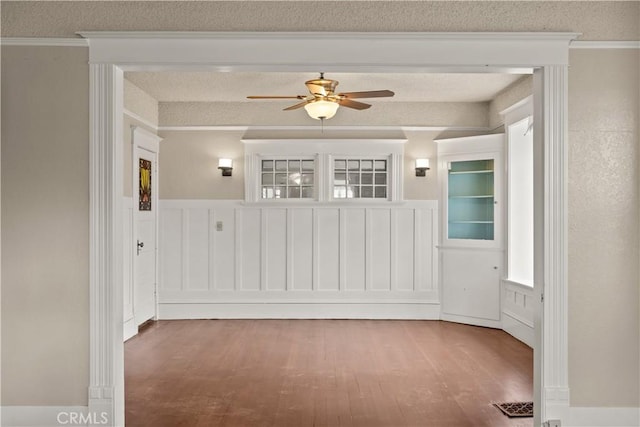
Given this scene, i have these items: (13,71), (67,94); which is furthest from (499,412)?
(13,71)

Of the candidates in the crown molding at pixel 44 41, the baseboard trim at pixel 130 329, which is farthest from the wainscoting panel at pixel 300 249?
the crown molding at pixel 44 41

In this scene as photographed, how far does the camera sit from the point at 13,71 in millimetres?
3385

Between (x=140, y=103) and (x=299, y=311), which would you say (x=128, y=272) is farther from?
(x=299, y=311)

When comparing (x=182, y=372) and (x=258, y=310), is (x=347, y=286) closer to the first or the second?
(x=258, y=310)

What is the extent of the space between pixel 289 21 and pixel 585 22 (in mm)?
1740

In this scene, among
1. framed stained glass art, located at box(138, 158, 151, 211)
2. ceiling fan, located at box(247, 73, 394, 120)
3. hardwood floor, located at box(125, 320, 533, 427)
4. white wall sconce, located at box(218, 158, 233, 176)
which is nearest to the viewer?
hardwood floor, located at box(125, 320, 533, 427)

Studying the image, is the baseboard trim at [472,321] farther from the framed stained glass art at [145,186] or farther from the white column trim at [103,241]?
the white column trim at [103,241]

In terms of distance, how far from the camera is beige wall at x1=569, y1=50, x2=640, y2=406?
337 cm

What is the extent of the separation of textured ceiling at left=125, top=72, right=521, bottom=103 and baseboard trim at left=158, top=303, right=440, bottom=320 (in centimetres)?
259

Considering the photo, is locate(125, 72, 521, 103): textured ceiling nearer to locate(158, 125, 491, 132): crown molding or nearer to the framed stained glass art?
locate(158, 125, 491, 132): crown molding

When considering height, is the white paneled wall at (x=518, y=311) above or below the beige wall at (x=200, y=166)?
below

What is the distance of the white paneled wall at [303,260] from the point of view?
23.8ft

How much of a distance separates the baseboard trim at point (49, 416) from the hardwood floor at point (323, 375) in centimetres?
37

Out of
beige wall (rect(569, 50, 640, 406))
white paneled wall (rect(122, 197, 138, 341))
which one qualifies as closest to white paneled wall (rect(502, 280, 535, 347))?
beige wall (rect(569, 50, 640, 406))
